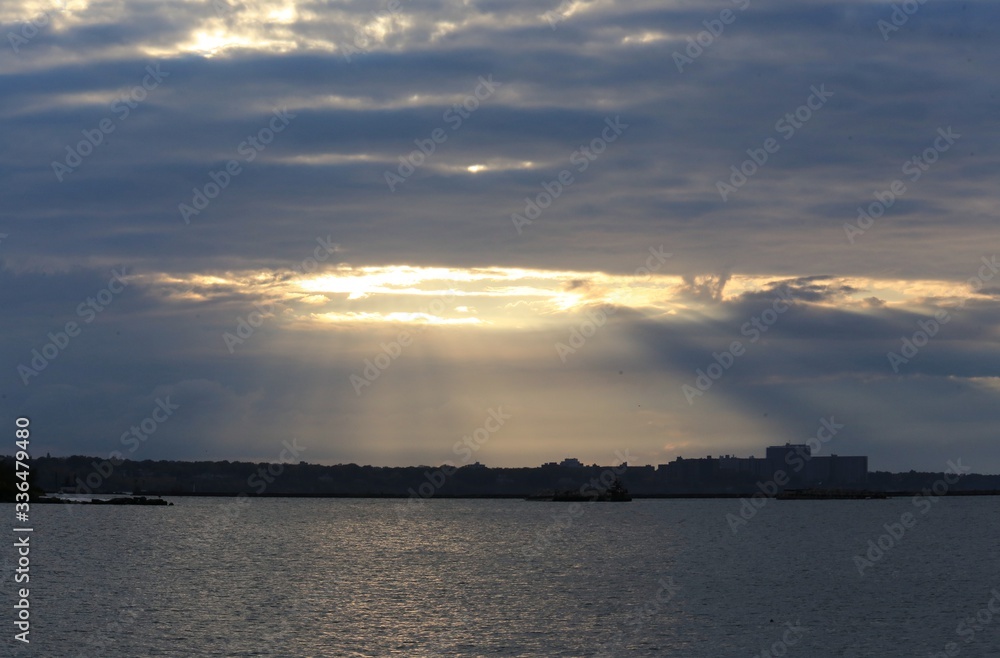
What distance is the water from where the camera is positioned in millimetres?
57406

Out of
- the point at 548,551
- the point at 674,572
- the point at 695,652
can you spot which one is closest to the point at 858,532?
the point at 548,551

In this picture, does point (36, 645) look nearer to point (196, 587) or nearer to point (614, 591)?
point (196, 587)

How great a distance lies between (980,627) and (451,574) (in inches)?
1681

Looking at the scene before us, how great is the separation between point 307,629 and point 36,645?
1383 cm

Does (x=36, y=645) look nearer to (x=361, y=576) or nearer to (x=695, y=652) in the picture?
(x=695, y=652)

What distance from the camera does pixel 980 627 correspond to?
64312 mm

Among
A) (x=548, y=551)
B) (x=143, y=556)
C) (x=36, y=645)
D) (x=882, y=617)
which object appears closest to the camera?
(x=36, y=645)

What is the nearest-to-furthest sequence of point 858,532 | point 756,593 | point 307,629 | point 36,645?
point 36,645 < point 307,629 < point 756,593 < point 858,532

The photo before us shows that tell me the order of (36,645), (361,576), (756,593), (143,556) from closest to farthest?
(36,645), (756,593), (361,576), (143,556)

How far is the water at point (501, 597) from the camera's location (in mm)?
57406

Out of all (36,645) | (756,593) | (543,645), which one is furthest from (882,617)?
(36,645)

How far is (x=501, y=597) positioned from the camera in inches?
2982

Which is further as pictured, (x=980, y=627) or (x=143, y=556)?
(x=143, y=556)

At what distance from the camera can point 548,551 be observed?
11819cm
